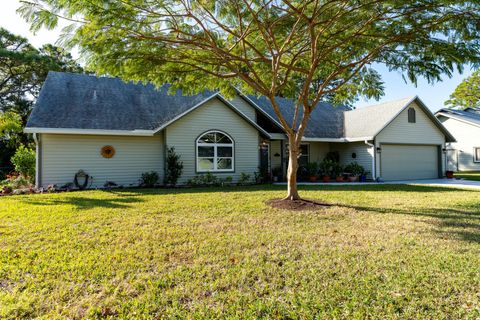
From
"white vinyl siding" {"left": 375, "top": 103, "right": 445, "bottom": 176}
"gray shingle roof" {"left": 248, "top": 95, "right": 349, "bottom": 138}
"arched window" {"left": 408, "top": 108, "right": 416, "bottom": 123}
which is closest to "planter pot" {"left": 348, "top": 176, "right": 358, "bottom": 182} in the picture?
"white vinyl siding" {"left": 375, "top": 103, "right": 445, "bottom": 176}

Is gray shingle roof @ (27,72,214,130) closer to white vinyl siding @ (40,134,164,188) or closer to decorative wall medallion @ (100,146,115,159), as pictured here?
white vinyl siding @ (40,134,164,188)

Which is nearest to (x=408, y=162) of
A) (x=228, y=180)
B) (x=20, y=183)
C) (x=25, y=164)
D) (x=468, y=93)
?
(x=228, y=180)

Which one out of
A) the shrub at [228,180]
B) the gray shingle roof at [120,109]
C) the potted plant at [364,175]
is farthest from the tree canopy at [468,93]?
the shrub at [228,180]

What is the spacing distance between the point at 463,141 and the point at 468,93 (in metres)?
17.0

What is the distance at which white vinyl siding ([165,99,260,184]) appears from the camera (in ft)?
43.2

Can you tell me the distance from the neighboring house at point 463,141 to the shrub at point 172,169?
898 inches

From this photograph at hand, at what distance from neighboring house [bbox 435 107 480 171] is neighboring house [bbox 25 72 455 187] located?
787 centimetres

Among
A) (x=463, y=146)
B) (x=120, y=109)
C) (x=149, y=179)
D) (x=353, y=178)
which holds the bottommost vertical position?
(x=353, y=178)

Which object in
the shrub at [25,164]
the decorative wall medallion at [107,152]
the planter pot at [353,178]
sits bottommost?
the planter pot at [353,178]

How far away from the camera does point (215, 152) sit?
1393 cm

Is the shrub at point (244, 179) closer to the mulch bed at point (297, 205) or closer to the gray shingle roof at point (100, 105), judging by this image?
the gray shingle roof at point (100, 105)

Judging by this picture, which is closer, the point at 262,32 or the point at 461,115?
the point at 262,32

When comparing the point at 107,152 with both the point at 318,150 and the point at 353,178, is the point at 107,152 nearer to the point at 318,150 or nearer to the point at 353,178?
the point at 318,150

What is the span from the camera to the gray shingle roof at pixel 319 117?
56.1 ft
